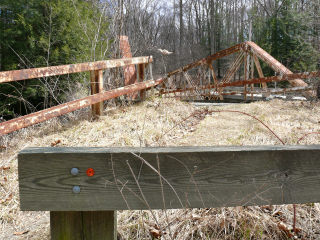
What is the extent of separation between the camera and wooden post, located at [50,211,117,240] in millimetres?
1246

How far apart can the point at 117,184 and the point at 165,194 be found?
0.68 ft

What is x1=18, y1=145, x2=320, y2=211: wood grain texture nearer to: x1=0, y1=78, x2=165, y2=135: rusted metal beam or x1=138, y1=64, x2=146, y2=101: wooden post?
x1=0, y1=78, x2=165, y2=135: rusted metal beam

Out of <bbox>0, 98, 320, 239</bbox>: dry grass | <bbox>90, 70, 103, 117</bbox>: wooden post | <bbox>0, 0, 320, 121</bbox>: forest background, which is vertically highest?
<bbox>0, 0, 320, 121</bbox>: forest background

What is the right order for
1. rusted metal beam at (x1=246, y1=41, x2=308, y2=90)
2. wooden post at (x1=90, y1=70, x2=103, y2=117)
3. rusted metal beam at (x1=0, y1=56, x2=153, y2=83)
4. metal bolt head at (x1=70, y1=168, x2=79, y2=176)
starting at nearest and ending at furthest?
metal bolt head at (x1=70, y1=168, x2=79, y2=176) < rusted metal beam at (x1=0, y1=56, x2=153, y2=83) < wooden post at (x1=90, y1=70, x2=103, y2=117) < rusted metal beam at (x1=246, y1=41, x2=308, y2=90)

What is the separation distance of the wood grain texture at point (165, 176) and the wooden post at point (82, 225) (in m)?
0.08

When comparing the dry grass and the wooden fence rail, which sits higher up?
the wooden fence rail

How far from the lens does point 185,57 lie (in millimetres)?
29984

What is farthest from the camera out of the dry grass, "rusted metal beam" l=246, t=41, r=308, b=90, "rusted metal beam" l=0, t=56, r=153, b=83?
"rusted metal beam" l=246, t=41, r=308, b=90

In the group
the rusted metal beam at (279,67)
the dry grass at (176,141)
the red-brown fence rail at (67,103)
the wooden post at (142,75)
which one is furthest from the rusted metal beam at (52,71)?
the rusted metal beam at (279,67)

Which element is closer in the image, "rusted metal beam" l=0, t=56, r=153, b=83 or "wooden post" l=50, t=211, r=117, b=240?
"wooden post" l=50, t=211, r=117, b=240

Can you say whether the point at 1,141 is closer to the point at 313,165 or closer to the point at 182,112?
the point at 182,112

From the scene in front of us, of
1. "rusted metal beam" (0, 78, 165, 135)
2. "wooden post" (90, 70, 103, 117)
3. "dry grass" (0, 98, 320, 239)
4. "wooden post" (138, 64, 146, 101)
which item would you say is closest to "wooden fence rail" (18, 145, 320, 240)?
"dry grass" (0, 98, 320, 239)

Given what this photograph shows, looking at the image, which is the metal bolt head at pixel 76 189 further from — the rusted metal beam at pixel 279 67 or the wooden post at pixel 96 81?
the rusted metal beam at pixel 279 67

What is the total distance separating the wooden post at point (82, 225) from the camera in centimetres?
125
